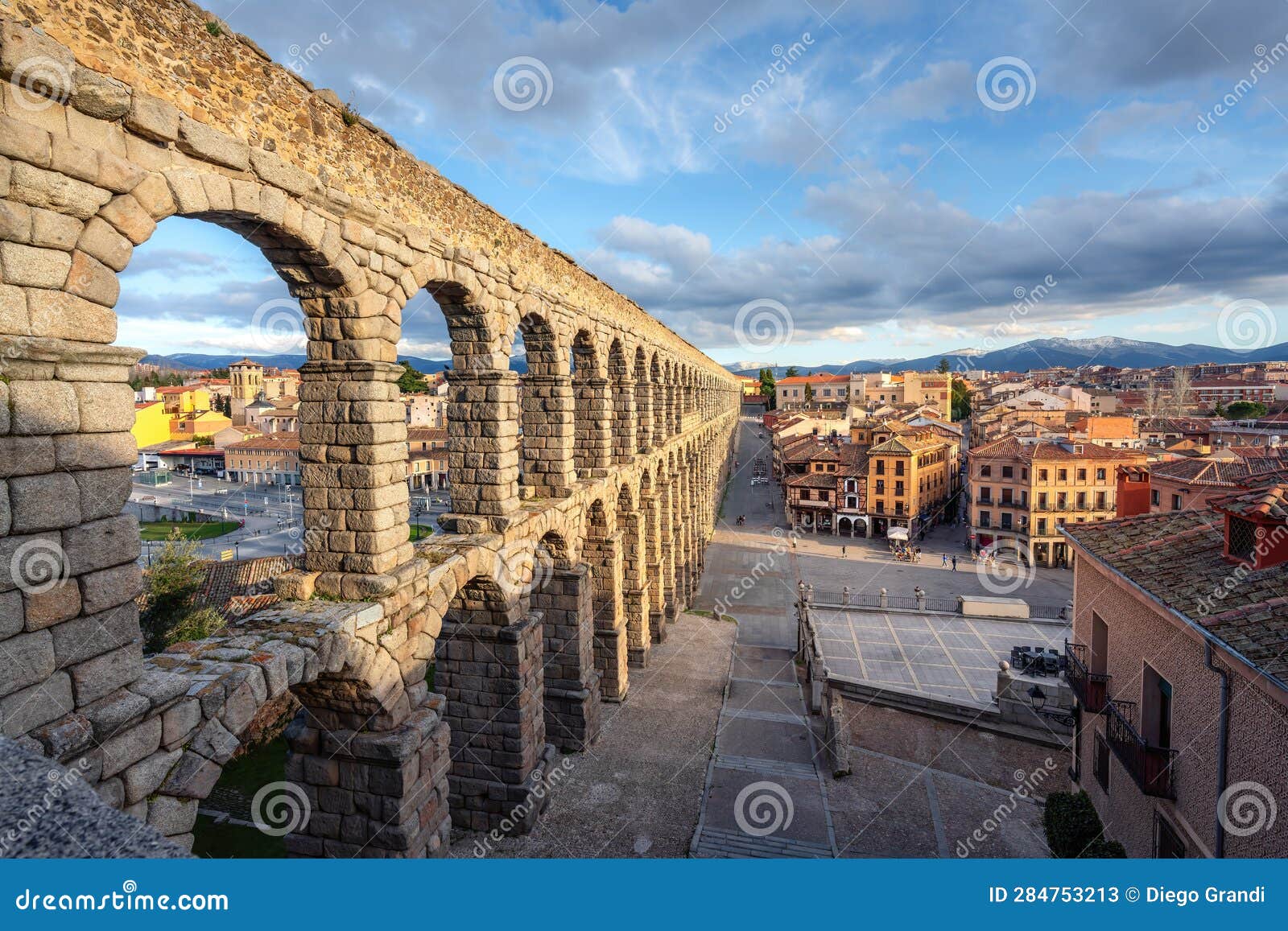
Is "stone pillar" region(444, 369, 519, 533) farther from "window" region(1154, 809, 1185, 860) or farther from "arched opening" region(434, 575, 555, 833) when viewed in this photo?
"window" region(1154, 809, 1185, 860)

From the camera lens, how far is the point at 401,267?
32.2 ft

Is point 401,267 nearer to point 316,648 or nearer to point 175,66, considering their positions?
point 175,66

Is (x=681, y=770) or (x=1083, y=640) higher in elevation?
(x=1083, y=640)

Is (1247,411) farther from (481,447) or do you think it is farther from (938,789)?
(481,447)

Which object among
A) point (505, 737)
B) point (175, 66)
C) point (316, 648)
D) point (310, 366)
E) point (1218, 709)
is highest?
point (175, 66)

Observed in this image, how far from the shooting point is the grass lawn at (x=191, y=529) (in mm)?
54281

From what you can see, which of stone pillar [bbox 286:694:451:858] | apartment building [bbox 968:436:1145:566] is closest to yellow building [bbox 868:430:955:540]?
apartment building [bbox 968:436:1145:566]

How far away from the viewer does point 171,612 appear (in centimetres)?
2330

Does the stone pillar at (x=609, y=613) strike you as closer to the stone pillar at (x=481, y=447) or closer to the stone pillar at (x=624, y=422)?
the stone pillar at (x=624, y=422)

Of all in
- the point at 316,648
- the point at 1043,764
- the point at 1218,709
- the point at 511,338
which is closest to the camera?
the point at 316,648

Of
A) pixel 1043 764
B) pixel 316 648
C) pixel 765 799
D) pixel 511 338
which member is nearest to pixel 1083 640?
pixel 1043 764

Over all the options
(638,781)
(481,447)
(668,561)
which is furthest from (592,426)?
(668,561)

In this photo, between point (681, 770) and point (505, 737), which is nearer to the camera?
point (505, 737)

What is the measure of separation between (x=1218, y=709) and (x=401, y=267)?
13.2 metres
